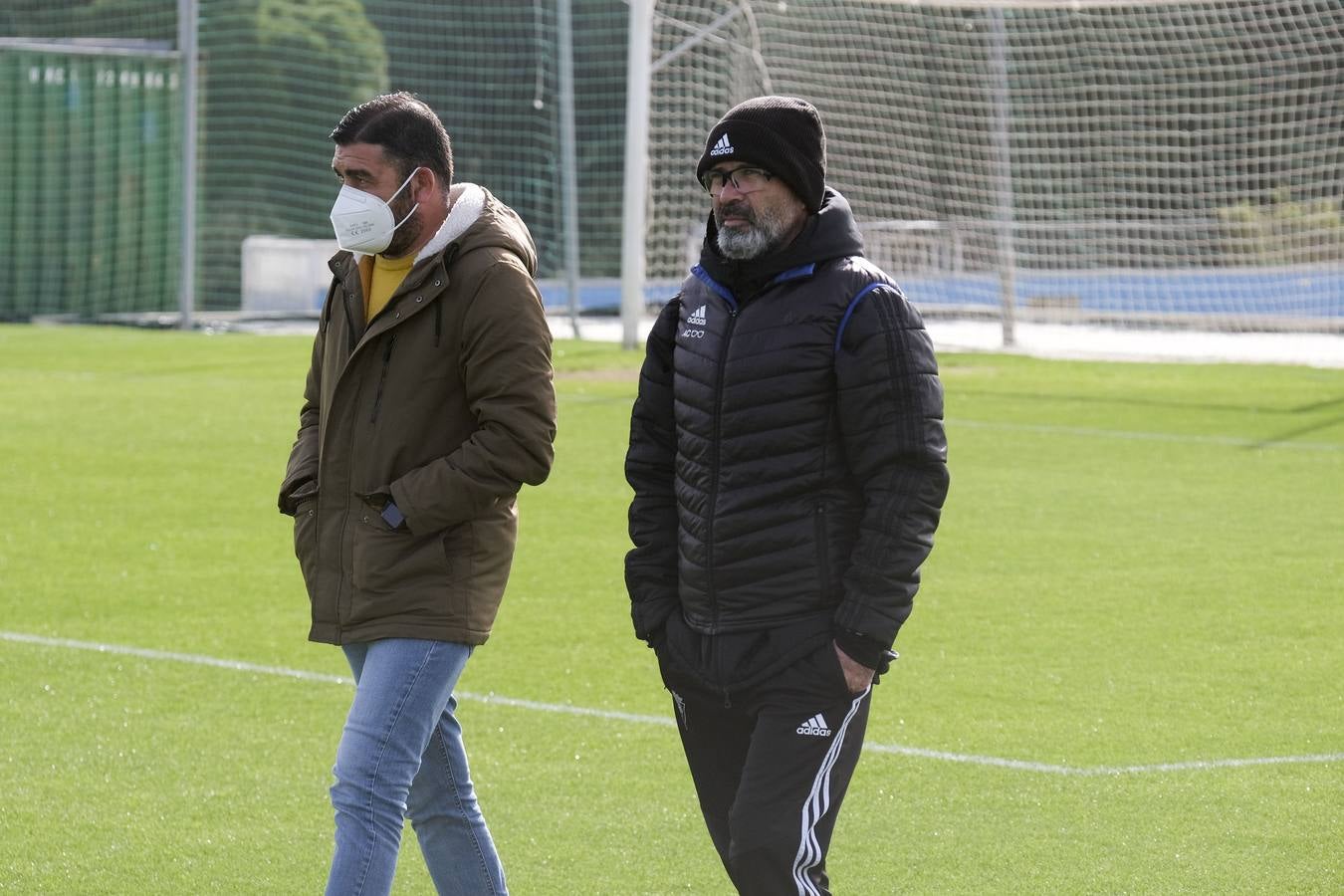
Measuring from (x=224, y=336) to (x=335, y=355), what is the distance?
21173mm

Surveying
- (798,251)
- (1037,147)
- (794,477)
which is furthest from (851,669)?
(1037,147)

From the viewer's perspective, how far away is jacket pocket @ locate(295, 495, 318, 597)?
4.21 metres

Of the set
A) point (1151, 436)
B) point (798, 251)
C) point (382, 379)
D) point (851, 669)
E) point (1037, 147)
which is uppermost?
point (1037, 147)

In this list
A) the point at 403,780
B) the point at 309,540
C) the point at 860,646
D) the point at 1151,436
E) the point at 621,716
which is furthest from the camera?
the point at 1151,436

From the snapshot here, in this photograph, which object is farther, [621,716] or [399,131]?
[621,716]

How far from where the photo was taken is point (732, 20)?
84.0 ft

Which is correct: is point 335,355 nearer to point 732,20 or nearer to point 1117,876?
point 1117,876

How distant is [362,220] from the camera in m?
4.12

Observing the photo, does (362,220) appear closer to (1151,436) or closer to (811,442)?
(811,442)

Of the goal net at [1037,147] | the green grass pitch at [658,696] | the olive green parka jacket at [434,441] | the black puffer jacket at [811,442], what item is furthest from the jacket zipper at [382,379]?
the goal net at [1037,147]

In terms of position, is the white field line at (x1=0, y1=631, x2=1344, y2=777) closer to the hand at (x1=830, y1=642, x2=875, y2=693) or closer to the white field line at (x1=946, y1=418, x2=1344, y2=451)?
the hand at (x1=830, y1=642, x2=875, y2=693)

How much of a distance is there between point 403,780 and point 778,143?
150 cm

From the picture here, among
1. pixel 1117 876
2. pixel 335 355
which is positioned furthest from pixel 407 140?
pixel 1117 876

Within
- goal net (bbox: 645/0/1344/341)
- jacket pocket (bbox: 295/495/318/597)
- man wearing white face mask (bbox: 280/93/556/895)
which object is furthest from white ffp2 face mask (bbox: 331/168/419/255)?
goal net (bbox: 645/0/1344/341)
